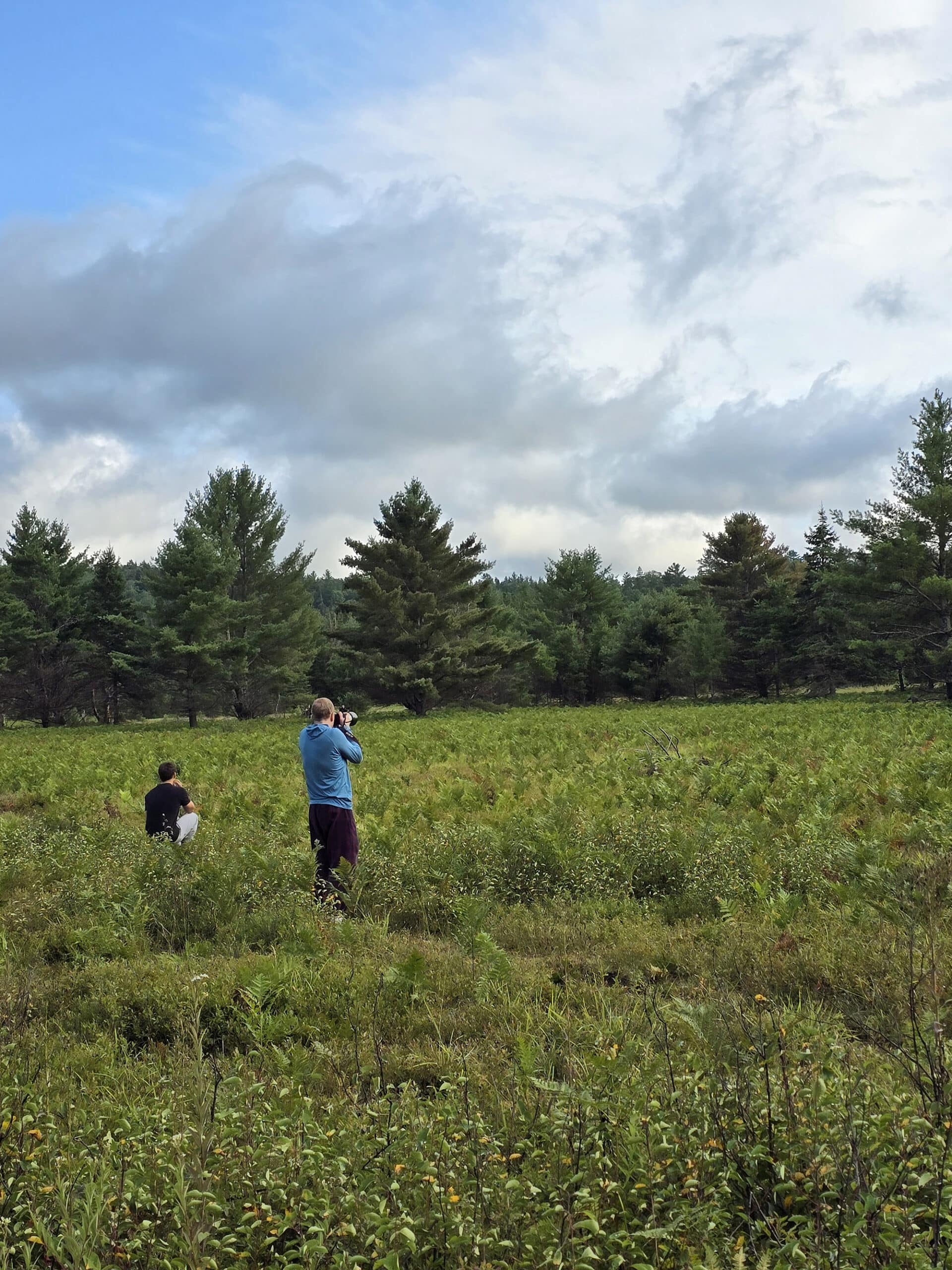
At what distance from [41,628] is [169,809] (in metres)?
43.5

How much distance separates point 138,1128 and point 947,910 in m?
5.69

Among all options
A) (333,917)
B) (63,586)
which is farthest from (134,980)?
(63,586)

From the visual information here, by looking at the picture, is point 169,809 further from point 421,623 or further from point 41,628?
point 41,628

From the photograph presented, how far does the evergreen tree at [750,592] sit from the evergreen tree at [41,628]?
40827mm

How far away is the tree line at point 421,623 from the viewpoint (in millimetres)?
38312

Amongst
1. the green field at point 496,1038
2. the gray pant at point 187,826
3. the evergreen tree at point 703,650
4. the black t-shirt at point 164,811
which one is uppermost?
the evergreen tree at point 703,650

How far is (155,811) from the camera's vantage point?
31.7 feet

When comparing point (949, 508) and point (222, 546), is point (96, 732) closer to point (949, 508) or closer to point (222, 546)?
point (222, 546)

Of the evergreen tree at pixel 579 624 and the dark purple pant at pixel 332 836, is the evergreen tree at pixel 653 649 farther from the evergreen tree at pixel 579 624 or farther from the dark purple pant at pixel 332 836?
the dark purple pant at pixel 332 836

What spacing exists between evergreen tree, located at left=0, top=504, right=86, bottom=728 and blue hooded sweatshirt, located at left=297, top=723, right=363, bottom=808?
43.8 meters

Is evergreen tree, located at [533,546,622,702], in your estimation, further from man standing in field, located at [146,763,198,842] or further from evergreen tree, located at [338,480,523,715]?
man standing in field, located at [146,763,198,842]

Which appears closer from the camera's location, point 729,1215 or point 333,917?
point 729,1215

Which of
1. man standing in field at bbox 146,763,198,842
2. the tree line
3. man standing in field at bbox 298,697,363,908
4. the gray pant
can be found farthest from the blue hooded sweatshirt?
the tree line

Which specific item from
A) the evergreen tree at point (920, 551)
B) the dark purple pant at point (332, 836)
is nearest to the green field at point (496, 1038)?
the dark purple pant at point (332, 836)
